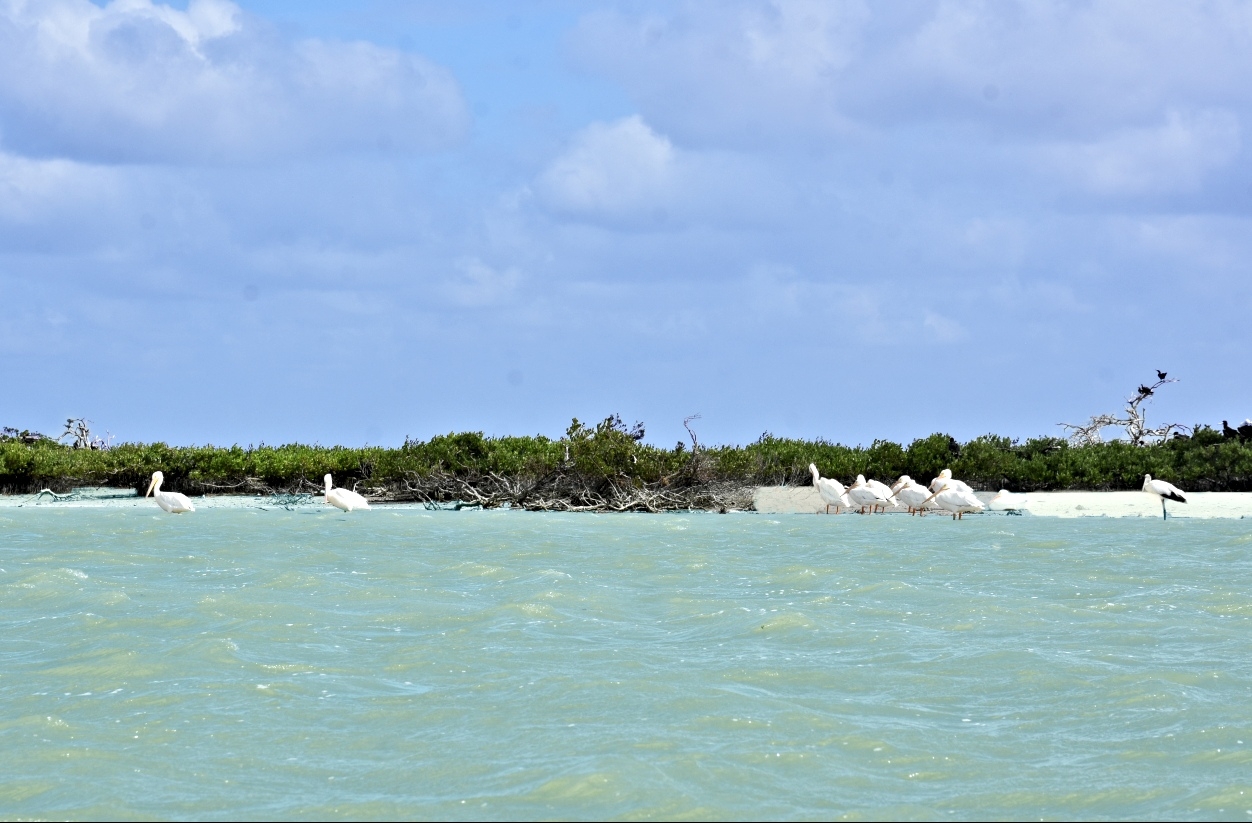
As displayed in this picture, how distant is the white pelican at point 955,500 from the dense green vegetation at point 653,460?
14.5 ft

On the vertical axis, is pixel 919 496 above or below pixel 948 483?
below

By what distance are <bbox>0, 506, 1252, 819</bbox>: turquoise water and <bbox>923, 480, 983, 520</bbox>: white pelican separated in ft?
19.3

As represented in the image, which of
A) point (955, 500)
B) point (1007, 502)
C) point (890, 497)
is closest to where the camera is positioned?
point (955, 500)

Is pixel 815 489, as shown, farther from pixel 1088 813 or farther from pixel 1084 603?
pixel 1088 813

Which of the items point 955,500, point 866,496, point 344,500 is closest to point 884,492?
point 866,496

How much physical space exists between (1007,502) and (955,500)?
2833 mm

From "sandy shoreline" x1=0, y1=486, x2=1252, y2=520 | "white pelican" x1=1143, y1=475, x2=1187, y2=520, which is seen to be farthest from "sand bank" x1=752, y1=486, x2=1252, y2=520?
"white pelican" x1=1143, y1=475, x2=1187, y2=520

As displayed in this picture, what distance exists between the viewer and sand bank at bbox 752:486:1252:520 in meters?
24.5

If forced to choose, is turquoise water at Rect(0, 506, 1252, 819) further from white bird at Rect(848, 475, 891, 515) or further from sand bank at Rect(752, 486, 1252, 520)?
sand bank at Rect(752, 486, 1252, 520)

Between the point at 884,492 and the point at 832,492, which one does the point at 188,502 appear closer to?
the point at 832,492

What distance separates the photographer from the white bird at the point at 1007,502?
24.7m

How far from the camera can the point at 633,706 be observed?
7938 millimetres

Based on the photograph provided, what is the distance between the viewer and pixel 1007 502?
981 inches

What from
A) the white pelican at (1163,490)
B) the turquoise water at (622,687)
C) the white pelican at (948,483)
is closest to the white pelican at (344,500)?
the turquoise water at (622,687)
